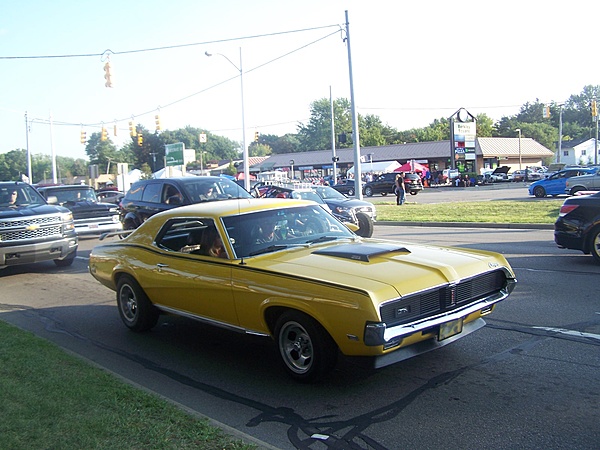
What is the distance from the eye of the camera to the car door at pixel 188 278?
6047 millimetres

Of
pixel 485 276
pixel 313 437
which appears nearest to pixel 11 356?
pixel 313 437

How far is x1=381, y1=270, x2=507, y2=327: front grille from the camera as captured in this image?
488 centimetres

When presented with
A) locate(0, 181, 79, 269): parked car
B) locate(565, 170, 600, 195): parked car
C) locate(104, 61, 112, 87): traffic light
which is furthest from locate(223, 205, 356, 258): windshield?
locate(565, 170, 600, 195): parked car

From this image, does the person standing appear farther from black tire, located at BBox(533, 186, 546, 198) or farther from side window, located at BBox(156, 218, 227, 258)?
side window, located at BBox(156, 218, 227, 258)

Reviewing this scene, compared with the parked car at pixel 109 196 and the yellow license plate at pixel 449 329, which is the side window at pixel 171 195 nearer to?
the yellow license plate at pixel 449 329

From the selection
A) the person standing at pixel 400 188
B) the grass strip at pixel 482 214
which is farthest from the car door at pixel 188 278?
the person standing at pixel 400 188

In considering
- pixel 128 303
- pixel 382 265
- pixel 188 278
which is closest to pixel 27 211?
pixel 128 303

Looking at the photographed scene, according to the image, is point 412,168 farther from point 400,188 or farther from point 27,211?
point 27,211

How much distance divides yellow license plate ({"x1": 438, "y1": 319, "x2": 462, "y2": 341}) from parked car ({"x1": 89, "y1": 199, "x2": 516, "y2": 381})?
0.01 meters

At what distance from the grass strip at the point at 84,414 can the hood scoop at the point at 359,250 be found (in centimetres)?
202

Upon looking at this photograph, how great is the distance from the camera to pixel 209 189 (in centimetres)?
1395

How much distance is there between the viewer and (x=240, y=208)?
21.9ft

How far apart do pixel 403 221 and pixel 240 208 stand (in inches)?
629

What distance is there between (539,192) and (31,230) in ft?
92.8
